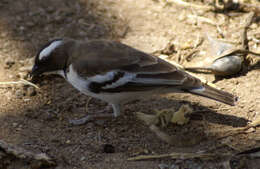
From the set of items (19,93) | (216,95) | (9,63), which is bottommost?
(19,93)

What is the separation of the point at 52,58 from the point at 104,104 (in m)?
1.10

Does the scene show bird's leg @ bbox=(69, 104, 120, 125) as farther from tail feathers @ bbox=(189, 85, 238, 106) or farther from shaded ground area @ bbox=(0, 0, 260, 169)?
tail feathers @ bbox=(189, 85, 238, 106)

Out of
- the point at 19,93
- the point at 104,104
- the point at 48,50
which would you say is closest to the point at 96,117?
the point at 104,104

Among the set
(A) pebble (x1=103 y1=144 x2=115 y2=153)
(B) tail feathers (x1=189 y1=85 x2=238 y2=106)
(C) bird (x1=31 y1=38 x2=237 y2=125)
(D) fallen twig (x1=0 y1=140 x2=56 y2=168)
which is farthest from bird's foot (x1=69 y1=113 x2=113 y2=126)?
(B) tail feathers (x1=189 y1=85 x2=238 y2=106)

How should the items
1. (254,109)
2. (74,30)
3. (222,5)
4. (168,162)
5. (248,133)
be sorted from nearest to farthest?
(168,162), (248,133), (254,109), (74,30), (222,5)

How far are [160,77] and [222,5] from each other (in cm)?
311

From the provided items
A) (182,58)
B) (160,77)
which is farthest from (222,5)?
(160,77)

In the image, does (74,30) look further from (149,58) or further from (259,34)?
(259,34)

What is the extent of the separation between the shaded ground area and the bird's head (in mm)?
579

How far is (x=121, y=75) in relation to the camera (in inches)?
188

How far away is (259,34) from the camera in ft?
21.4

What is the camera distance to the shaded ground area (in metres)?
4.54

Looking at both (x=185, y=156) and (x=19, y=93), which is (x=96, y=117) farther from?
(x=185, y=156)

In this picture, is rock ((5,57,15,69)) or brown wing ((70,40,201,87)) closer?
brown wing ((70,40,201,87))
